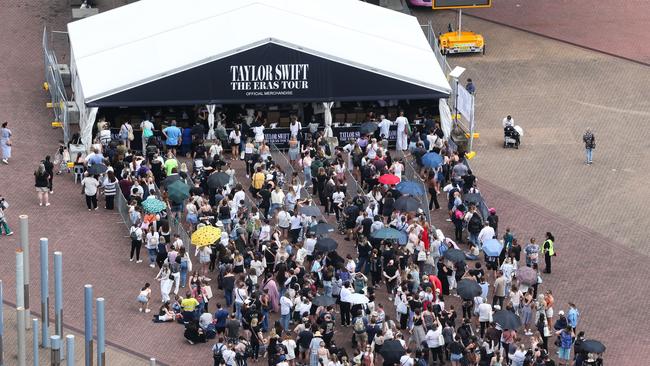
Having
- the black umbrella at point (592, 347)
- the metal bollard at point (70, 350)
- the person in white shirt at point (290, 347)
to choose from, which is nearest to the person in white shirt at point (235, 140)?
the person in white shirt at point (290, 347)

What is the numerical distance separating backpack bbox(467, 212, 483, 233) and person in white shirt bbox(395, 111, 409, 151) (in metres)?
7.03

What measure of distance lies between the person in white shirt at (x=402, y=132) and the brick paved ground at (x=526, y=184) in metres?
2.47

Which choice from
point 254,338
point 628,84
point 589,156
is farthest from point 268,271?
point 628,84

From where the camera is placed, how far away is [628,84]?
69938mm

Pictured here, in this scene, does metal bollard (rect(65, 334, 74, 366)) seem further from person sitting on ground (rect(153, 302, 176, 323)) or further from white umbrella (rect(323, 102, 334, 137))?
white umbrella (rect(323, 102, 334, 137))

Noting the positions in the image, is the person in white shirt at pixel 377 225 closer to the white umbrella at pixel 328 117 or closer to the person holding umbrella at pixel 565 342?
the person holding umbrella at pixel 565 342

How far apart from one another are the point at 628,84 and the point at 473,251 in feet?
53.3

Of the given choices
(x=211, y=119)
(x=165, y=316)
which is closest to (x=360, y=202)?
(x=211, y=119)

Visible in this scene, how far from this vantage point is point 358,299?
2057 inches

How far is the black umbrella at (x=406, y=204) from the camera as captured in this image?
186 feet

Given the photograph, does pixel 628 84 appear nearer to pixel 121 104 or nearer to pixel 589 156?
pixel 589 156

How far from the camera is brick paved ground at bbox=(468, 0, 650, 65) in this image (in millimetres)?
73375

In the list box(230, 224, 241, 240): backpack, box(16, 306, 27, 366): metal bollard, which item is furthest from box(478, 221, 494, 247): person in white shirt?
box(16, 306, 27, 366): metal bollard

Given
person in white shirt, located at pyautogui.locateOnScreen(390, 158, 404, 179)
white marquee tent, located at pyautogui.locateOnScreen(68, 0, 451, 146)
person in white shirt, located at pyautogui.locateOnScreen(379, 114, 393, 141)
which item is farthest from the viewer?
person in white shirt, located at pyautogui.locateOnScreen(379, 114, 393, 141)
